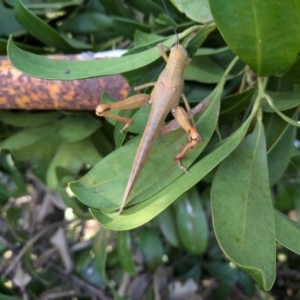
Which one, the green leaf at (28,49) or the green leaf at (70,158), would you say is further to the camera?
the green leaf at (70,158)

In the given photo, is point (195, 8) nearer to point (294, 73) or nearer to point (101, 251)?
point (294, 73)

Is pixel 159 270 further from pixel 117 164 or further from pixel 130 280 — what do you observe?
pixel 117 164

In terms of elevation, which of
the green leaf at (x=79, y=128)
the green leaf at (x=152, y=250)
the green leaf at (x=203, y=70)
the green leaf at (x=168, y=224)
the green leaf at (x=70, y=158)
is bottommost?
the green leaf at (x=152, y=250)

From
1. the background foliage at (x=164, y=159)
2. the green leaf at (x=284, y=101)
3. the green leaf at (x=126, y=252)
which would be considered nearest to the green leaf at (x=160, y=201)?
the background foliage at (x=164, y=159)

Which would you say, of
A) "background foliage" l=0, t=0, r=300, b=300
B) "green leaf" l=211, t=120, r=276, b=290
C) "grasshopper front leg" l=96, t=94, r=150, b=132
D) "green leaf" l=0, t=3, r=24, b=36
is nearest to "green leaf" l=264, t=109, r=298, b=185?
"background foliage" l=0, t=0, r=300, b=300

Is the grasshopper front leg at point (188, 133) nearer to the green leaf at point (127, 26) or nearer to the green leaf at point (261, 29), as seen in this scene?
the green leaf at point (261, 29)

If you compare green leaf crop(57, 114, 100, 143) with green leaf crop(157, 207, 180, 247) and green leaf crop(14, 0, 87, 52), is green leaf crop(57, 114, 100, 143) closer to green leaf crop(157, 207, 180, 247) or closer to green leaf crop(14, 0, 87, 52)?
green leaf crop(14, 0, 87, 52)
